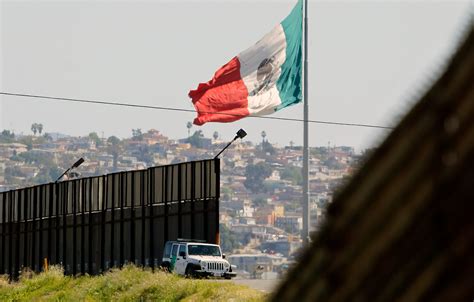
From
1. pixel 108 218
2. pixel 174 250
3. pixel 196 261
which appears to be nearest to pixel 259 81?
pixel 174 250

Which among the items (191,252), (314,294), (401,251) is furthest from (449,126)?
(191,252)

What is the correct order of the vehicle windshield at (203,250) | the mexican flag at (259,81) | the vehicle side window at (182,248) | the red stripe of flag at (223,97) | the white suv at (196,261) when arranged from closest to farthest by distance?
the white suv at (196,261)
the vehicle side window at (182,248)
the vehicle windshield at (203,250)
the red stripe of flag at (223,97)
the mexican flag at (259,81)

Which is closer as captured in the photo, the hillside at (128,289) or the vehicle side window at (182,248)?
the hillside at (128,289)

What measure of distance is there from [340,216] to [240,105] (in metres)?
37.6

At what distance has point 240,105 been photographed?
39.2 metres

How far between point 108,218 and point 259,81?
11489mm

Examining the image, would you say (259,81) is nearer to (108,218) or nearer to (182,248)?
(182,248)

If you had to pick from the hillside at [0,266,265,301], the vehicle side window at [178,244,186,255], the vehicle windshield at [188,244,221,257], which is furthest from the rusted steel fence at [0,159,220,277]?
the hillside at [0,266,265,301]

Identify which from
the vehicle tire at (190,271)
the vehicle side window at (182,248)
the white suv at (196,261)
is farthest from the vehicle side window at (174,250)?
the vehicle tire at (190,271)

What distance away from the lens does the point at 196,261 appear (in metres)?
36.6

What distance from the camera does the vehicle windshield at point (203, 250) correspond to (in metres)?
37.2

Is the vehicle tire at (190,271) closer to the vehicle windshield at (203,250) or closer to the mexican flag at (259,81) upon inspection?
the vehicle windshield at (203,250)

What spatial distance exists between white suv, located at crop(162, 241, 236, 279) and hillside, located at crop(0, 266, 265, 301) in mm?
3114

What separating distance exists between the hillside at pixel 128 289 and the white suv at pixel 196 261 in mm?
3114
